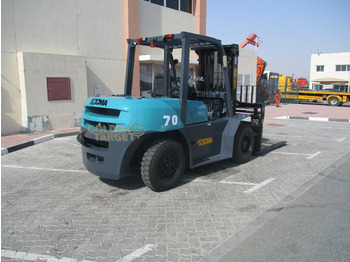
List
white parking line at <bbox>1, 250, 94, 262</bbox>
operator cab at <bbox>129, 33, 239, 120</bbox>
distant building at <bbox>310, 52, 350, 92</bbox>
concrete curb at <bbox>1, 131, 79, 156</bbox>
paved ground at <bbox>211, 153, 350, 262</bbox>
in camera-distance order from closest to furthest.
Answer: white parking line at <bbox>1, 250, 94, 262</bbox> < paved ground at <bbox>211, 153, 350, 262</bbox> < operator cab at <bbox>129, 33, 239, 120</bbox> < concrete curb at <bbox>1, 131, 79, 156</bbox> < distant building at <bbox>310, 52, 350, 92</bbox>

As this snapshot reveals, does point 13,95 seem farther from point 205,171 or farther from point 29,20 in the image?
point 205,171

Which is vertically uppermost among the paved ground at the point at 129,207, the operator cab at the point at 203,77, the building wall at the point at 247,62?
the building wall at the point at 247,62

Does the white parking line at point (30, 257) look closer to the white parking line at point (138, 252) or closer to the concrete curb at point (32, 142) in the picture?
the white parking line at point (138, 252)

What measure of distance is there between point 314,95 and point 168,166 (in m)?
26.5

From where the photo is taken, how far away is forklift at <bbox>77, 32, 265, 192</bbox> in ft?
14.7

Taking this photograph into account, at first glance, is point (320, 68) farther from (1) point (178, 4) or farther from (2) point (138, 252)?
(2) point (138, 252)

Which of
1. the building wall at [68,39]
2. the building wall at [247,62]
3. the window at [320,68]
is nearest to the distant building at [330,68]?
the window at [320,68]

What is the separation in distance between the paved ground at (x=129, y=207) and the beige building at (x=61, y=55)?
3.19 meters

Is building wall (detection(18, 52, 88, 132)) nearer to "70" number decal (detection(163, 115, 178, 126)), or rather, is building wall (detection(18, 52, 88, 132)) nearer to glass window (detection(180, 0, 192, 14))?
"70" number decal (detection(163, 115, 178, 126))

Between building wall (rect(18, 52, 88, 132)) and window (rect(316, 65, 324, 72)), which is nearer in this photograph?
building wall (rect(18, 52, 88, 132))

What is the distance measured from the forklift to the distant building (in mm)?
48340

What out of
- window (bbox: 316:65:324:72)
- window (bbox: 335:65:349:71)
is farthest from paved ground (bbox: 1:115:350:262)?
window (bbox: 316:65:324:72)

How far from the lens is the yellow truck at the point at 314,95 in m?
25.9

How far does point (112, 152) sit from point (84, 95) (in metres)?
7.09
